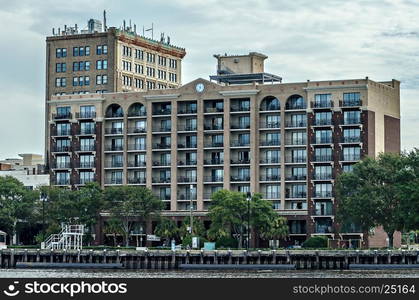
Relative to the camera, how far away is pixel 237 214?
185625 mm

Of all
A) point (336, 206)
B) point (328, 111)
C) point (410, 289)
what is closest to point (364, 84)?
point (328, 111)

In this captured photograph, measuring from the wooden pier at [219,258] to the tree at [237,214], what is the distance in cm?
2128

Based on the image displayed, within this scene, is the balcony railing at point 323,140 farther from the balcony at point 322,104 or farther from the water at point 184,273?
the water at point 184,273

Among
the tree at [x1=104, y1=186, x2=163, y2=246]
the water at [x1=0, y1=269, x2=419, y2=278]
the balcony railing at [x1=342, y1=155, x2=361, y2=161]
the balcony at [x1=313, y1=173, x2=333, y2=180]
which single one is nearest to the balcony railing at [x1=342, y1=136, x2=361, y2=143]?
the balcony railing at [x1=342, y1=155, x2=361, y2=161]

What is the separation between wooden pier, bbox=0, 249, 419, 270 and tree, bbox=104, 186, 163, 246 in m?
27.8

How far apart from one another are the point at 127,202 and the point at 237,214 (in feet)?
68.8

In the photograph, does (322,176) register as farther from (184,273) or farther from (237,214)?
(184,273)

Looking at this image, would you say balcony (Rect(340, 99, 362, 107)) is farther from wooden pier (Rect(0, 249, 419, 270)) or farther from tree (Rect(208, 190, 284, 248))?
wooden pier (Rect(0, 249, 419, 270))

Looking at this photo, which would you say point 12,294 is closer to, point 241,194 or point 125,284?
point 125,284

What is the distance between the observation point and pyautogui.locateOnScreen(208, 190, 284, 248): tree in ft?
606

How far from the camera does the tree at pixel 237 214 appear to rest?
18462cm

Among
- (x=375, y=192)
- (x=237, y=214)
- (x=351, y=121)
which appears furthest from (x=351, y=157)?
(x=237, y=214)

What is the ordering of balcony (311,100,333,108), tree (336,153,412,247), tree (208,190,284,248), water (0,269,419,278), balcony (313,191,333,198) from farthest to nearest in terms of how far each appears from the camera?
balcony (313,191,333,198), balcony (311,100,333,108), tree (208,190,284,248), tree (336,153,412,247), water (0,269,419,278)

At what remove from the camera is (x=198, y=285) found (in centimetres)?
6800
